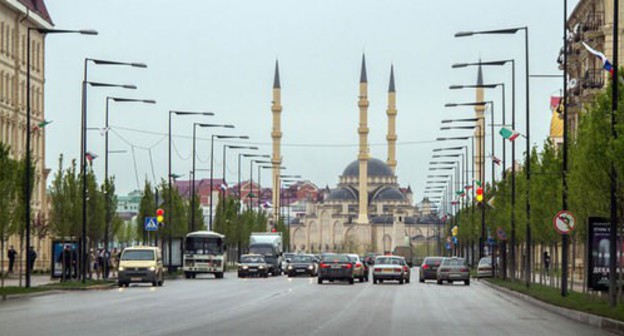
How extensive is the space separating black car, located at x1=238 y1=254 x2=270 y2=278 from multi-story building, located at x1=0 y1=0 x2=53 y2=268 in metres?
12.2

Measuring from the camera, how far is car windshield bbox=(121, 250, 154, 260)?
61.1 m

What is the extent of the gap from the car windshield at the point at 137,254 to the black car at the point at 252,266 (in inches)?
880

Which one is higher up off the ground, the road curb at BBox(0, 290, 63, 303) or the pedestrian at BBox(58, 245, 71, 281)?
the pedestrian at BBox(58, 245, 71, 281)

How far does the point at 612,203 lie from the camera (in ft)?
117

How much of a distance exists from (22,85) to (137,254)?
33.9 m

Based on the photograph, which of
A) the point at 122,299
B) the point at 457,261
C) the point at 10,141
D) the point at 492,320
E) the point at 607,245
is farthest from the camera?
the point at 10,141

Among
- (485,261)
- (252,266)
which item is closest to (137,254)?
(252,266)

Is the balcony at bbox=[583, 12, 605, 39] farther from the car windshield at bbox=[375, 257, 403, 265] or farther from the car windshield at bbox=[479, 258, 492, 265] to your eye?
the car windshield at bbox=[479, 258, 492, 265]

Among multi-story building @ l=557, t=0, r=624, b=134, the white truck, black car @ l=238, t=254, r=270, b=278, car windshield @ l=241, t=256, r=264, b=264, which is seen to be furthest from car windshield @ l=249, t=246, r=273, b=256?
multi-story building @ l=557, t=0, r=624, b=134

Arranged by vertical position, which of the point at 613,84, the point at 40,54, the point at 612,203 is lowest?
the point at 612,203

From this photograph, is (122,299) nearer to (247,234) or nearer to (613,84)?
(613,84)

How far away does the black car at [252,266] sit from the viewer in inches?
3302

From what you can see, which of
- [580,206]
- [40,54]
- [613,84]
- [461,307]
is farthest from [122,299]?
[40,54]

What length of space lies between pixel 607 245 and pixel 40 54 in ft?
201
